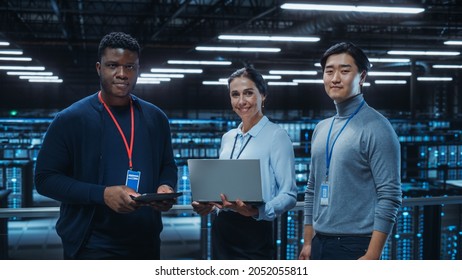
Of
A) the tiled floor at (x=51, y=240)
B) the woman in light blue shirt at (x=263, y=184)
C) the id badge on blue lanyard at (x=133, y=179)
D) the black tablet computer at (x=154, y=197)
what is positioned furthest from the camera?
the tiled floor at (x=51, y=240)

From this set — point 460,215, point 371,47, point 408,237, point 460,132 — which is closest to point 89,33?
point 371,47

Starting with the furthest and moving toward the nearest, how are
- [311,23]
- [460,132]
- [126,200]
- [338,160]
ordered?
[311,23], [460,132], [338,160], [126,200]

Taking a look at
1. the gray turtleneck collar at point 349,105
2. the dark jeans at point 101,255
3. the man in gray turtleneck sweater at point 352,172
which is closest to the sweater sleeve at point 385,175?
the man in gray turtleneck sweater at point 352,172

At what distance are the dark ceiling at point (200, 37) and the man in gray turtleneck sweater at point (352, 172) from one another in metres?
3.54

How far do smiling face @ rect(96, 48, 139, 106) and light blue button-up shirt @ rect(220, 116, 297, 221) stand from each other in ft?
1.54

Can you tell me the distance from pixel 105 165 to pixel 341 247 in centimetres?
73

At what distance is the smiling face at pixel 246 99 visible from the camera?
1710 millimetres

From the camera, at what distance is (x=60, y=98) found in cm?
1941

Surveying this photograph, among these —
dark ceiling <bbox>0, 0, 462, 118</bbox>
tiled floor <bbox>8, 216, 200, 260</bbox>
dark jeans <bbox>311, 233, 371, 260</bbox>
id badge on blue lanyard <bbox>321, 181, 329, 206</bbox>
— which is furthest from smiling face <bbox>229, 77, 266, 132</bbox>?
dark ceiling <bbox>0, 0, 462, 118</bbox>

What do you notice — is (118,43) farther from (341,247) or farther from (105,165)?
(341,247)

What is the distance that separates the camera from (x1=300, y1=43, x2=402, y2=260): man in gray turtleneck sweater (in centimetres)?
137

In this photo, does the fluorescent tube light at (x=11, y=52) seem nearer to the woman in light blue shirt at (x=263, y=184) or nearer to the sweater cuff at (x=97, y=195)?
the woman in light blue shirt at (x=263, y=184)
